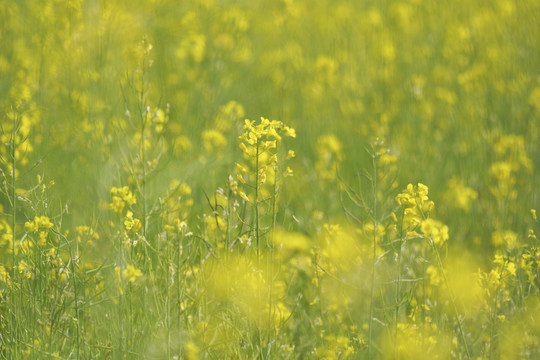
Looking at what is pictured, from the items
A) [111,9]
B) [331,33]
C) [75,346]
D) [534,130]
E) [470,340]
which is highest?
[331,33]

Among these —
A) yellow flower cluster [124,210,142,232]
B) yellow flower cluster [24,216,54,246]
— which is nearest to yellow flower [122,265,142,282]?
yellow flower cluster [124,210,142,232]

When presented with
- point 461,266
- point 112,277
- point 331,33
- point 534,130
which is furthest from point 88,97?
point 331,33

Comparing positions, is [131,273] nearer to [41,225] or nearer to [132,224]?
[132,224]

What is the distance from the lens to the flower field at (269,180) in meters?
1.78

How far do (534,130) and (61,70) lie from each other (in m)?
2.83

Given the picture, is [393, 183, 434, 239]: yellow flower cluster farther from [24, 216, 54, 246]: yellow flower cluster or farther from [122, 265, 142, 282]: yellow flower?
[24, 216, 54, 246]: yellow flower cluster

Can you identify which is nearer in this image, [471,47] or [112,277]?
[112,277]

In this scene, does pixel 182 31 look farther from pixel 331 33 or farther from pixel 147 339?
pixel 147 339

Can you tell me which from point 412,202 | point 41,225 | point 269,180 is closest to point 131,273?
point 41,225

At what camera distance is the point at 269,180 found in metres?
2.15

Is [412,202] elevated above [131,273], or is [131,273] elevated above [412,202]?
[412,202]

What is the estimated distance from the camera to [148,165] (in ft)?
8.16

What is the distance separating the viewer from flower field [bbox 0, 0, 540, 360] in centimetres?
178

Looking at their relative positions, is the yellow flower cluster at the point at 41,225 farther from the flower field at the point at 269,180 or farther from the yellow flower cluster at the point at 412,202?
the yellow flower cluster at the point at 412,202
